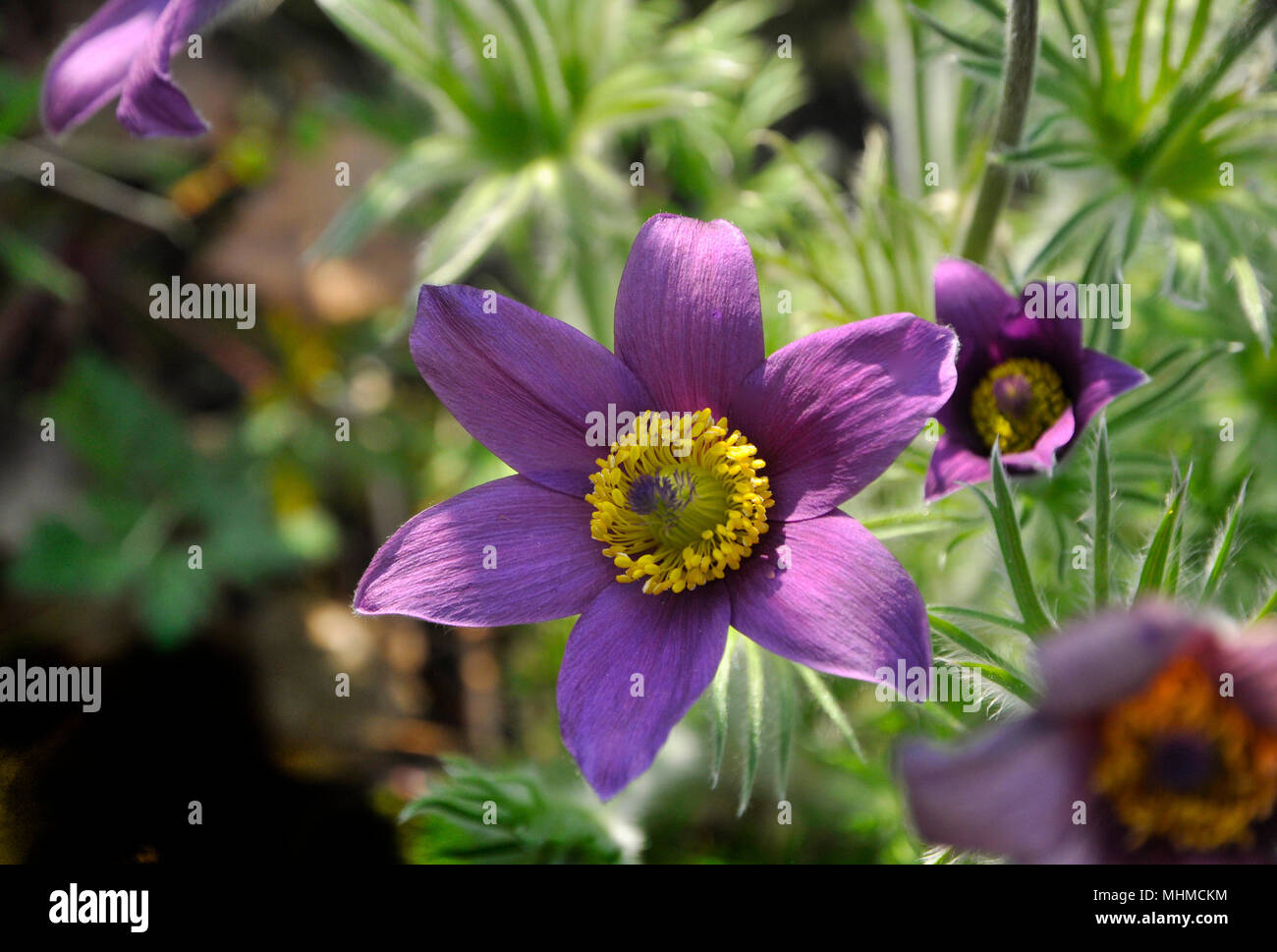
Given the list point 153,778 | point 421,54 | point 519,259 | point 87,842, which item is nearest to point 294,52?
point 519,259

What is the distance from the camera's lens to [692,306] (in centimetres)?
151

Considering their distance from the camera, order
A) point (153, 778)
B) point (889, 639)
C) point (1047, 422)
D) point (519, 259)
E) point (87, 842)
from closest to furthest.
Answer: point (889, 639) < point (1047, 422) < point (87, 842) < point (153, 778) < point (519, 259)

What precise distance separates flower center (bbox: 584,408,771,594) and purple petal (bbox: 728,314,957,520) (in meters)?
0.04

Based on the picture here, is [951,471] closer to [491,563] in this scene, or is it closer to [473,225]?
[491,563]

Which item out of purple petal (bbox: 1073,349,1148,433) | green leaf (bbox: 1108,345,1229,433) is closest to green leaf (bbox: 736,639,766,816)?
purple petal (bbox: 1073,349,1148,433)

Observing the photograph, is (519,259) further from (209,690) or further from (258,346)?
(209,690)

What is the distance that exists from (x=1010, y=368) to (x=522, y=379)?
78 cm

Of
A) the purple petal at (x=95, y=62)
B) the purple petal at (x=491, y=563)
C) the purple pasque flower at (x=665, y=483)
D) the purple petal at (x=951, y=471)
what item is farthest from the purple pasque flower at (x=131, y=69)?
the purple petal at (x=951, y=471)


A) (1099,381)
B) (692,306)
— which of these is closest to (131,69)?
(692,306)

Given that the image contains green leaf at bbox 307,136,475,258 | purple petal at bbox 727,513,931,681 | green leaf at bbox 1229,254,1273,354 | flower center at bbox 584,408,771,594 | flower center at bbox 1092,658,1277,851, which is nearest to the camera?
flower center at bbox 1092,658,1277,851

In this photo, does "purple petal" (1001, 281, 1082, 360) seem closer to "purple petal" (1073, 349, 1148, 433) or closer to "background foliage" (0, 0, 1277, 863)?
"purple petal" (1073, 349, 1148, 433)

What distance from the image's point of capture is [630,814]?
228 cm

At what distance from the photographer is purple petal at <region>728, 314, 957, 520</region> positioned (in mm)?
1364

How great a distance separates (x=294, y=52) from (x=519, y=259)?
1.45 metres
